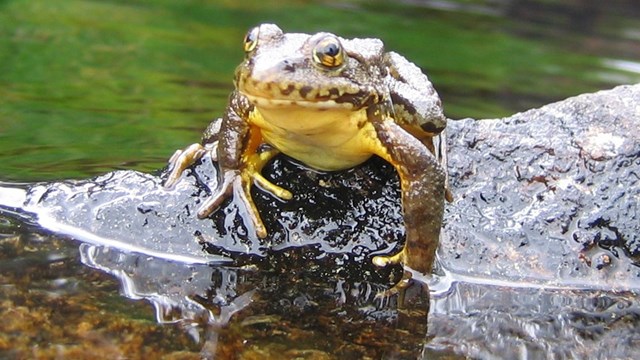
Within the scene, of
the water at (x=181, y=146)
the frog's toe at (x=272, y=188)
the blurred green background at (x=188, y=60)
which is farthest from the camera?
the blurred green background at (x=188, y=60)

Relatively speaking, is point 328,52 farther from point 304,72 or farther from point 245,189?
point 245,189

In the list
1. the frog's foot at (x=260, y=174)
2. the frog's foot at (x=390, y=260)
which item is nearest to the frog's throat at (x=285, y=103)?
the frog's foot at (x=260, y=174)

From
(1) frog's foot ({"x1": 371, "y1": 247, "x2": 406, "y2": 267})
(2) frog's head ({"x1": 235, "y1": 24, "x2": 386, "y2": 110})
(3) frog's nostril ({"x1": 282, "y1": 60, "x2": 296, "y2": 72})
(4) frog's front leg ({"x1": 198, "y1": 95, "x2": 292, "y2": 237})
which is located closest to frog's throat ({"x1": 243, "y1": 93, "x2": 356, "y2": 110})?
(2) frog's head ({"x1": 235, "y1": 24, "x2": 386, "y2": 110})

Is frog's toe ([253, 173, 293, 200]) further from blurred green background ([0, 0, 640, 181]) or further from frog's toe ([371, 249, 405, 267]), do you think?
blurred green background ([0, 0, 640, 181])

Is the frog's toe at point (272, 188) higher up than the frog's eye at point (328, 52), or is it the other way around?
the frog's eye at point (328, 52)

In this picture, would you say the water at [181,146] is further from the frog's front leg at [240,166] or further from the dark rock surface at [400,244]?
the frog's front leg at [240,166]

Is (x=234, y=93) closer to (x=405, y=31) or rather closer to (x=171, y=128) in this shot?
(x=171, y=128)

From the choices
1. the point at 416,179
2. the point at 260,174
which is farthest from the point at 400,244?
the point at 260,174
